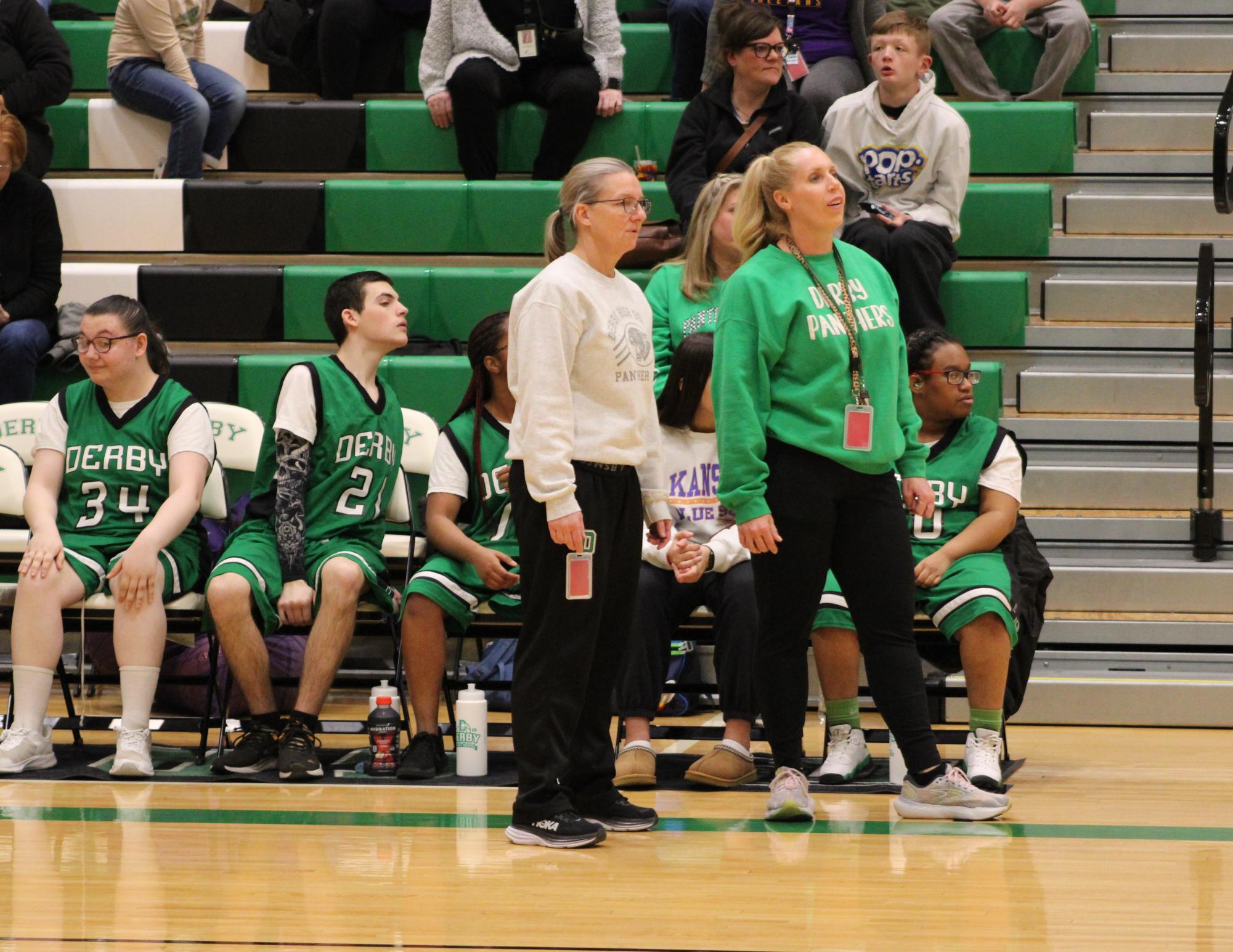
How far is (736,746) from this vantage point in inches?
143

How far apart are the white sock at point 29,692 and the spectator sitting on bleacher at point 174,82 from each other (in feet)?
9.09

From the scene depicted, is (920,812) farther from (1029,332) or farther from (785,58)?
(785,58)

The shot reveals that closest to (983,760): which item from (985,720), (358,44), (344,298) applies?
(985,720)

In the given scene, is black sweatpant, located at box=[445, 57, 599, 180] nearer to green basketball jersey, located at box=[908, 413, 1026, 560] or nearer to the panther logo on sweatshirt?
the panther logo on sweatshirt

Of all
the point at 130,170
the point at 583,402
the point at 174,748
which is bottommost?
the point at 174,748

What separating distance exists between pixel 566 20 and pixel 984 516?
2955mm

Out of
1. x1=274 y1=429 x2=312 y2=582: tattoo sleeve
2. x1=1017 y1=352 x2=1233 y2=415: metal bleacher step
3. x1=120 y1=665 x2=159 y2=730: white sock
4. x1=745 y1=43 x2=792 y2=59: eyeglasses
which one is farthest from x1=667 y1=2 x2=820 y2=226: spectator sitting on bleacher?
x1=120 y1=665 x2=159 y2=730: white sock

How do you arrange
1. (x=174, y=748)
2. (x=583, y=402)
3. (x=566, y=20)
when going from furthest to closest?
(x=566, y=20)
(x=174, y=748)
(x=583, y=402)

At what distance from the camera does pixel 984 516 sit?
3738 mm

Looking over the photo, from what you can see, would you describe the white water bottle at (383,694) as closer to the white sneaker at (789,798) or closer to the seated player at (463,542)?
the seated player at (463,542)

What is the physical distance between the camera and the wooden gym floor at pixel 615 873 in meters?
2.46

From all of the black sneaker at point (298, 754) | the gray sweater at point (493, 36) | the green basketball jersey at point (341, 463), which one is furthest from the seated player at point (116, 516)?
the gray sweater at point (493, 36)

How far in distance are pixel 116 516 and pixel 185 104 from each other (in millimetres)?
2477

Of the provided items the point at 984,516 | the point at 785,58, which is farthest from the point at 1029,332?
the point at 984,516
